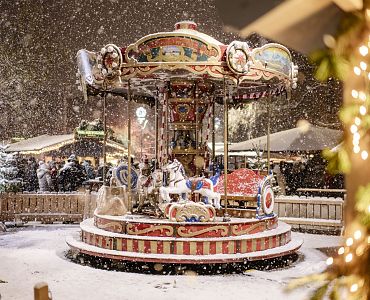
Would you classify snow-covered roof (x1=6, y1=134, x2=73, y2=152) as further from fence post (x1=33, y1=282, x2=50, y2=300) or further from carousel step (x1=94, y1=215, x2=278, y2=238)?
fence post (x1=33, y1=282, x2=50, y2=300)

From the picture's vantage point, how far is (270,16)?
6.52 ft

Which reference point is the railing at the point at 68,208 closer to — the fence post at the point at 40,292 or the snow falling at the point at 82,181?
the snow falling at the point at 82,181

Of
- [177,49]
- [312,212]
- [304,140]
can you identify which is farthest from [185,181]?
[304,140]

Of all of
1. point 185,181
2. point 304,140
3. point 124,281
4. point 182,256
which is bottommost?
point 124,281

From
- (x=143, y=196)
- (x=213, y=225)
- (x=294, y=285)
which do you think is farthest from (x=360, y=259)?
(x=143, y=196)

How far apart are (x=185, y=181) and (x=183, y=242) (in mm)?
1721

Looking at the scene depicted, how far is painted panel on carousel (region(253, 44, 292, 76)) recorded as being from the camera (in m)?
10.3

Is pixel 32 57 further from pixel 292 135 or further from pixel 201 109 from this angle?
pixel 201 109

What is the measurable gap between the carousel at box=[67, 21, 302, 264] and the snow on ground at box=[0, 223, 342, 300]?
0.40 m

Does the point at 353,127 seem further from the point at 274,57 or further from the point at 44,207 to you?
the point at 44,207

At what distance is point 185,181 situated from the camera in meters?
10.5

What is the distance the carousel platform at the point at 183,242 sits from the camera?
902 centimetres

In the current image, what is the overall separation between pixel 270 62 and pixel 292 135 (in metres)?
10.8

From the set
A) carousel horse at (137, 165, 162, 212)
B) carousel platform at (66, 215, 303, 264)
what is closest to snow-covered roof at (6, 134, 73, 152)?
carousel horse at (137, 165, 162, 212)
